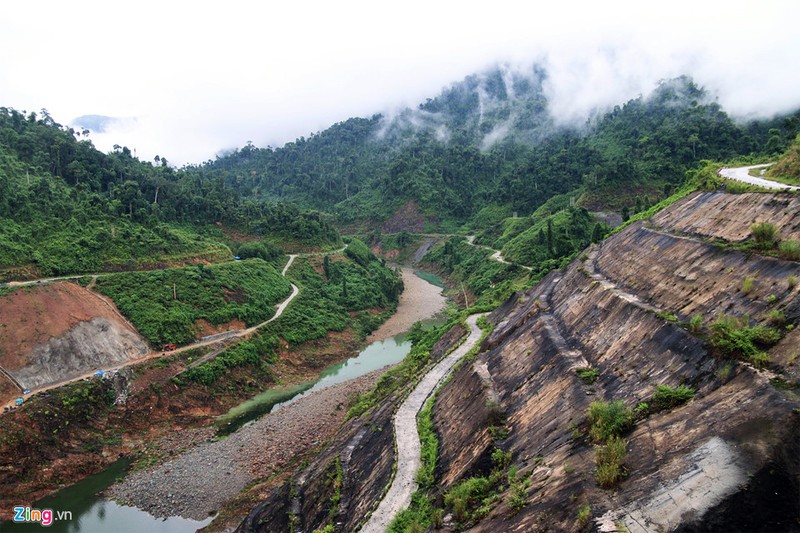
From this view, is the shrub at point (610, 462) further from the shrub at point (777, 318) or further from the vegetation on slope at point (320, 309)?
the vegetation on slope at point (320, 309)

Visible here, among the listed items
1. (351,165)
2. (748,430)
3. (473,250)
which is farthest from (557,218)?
(351,165)

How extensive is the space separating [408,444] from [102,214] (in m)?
48.2

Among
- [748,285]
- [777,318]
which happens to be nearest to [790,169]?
[748,285]

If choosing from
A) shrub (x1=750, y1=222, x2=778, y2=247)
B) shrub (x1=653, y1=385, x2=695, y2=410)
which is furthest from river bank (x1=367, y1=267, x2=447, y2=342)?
shrub (x1=653, y1=385, x2=695, y2=410)

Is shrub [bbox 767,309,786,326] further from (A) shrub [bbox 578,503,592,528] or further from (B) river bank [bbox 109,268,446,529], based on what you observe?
(B) river bank [bbox 109,268,446,529]

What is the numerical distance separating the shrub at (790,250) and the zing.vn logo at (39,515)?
113ft

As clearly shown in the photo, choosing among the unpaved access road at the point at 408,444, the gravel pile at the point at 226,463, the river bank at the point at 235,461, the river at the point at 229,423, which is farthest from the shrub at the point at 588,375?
the river at the point at 229,423

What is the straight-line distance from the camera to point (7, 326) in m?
33.9

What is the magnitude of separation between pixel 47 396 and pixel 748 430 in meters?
37.5

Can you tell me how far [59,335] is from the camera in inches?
1391

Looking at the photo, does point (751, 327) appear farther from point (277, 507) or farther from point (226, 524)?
point (226, 524)

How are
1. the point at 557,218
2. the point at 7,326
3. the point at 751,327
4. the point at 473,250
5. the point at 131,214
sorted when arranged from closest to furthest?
the point at 751,327, the point at 7,326, the point at 131,214, the point at 557,218, the point at 473,250

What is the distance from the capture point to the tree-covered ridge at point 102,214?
44.3 m

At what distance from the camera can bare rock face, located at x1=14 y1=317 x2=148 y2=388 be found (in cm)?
3278
